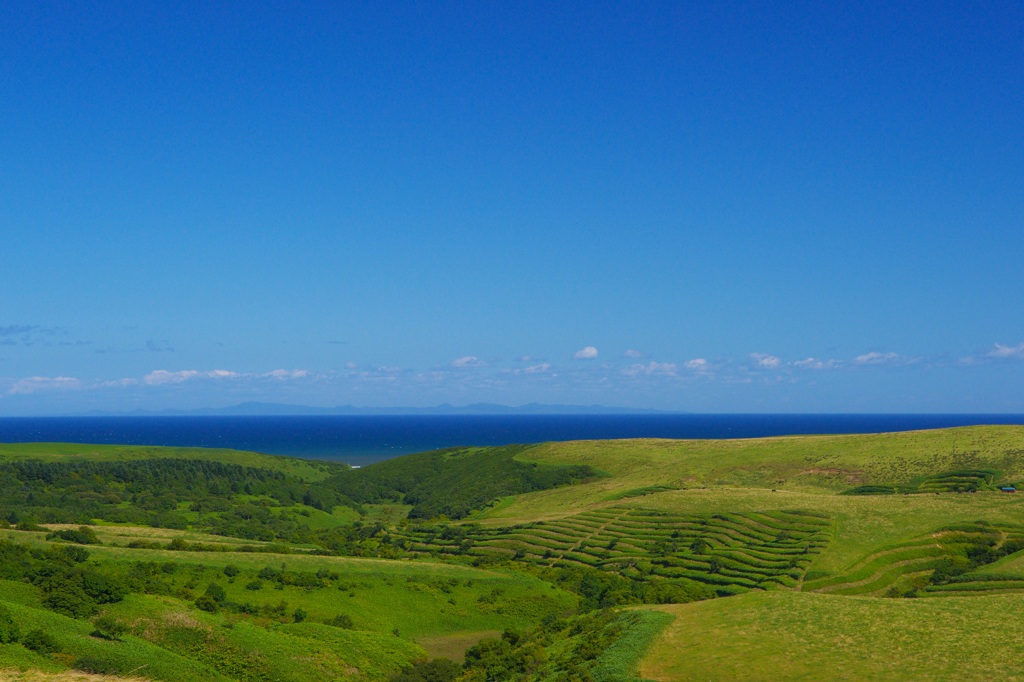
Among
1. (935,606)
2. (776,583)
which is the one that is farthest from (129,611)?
(776,583)

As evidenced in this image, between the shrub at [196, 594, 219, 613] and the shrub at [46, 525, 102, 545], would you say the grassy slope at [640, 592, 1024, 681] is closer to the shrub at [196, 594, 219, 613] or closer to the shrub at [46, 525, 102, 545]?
the shrub at [196, 594, 219, 613]

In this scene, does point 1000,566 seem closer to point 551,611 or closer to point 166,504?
point 551,611

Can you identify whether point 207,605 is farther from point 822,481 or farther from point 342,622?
point 822,481

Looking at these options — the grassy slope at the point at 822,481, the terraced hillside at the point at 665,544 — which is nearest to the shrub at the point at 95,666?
the terraced hillside at the point at 665,544

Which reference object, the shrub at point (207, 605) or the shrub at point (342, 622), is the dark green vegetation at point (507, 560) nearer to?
the shrub at point (207, 605)

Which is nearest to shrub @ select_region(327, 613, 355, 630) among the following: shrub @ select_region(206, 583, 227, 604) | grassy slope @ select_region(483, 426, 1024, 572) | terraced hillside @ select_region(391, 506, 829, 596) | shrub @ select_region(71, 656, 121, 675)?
shrub @ select_region(206, 583, 227, 604)

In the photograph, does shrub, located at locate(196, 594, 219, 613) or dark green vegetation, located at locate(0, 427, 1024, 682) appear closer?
dark green vegetation, located at locate(0, 427, 1024, 682)
